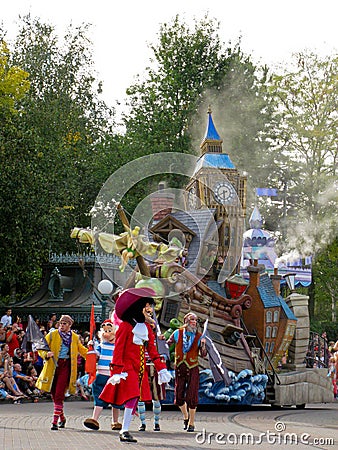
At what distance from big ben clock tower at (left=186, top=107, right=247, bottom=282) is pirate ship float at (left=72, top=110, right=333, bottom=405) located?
3 centimetres

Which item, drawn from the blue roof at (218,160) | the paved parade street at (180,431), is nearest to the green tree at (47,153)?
the blue roof at (218,160)

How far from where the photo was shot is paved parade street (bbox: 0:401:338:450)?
1145 cm

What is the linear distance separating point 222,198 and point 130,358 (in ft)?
38.5

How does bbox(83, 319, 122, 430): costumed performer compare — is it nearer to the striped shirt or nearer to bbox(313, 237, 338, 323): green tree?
the striped shirt

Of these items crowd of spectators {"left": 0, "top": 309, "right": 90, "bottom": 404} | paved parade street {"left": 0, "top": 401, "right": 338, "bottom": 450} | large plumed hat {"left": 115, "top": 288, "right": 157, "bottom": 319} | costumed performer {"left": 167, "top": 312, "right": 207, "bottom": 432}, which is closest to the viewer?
paved parade street {"left": 0, "top": 401, "right": 338, "bottom": 450}

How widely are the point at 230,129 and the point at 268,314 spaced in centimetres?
2244

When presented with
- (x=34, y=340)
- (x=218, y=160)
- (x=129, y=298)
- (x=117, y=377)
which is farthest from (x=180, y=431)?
(x=218, y=160)

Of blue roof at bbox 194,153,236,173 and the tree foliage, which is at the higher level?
the tree foliage

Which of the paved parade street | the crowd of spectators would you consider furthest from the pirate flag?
the paved parade street

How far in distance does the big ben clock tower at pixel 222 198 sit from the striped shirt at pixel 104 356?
306 inches

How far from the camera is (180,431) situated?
543 inches

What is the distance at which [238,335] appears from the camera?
20.0 meters

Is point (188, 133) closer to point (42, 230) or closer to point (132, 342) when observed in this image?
point (42, 230)

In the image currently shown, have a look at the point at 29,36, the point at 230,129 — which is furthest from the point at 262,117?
the point at 29,36
